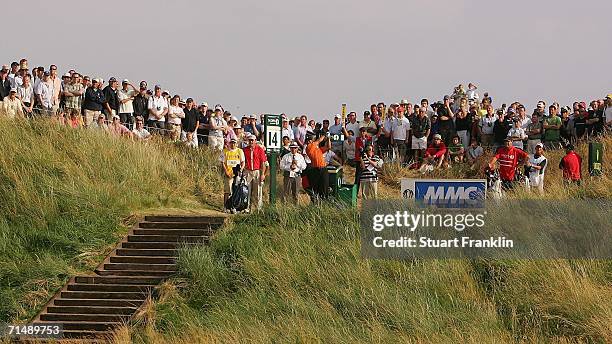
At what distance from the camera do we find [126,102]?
28859 millimetres

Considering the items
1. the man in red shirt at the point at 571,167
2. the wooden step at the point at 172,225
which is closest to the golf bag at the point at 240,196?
the wooden step at the point at 172,225

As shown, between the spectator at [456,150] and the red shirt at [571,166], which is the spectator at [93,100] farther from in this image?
the red shirt at [571,166]

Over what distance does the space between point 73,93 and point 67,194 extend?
4.98 meters

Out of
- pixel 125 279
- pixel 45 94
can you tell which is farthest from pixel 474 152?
pixel 125 279

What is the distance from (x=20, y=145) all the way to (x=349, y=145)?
9.16m

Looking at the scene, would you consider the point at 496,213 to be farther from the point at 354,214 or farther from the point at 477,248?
the point at 354,214

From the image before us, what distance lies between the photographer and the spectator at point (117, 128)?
2764 cm

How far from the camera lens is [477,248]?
21.2 meters

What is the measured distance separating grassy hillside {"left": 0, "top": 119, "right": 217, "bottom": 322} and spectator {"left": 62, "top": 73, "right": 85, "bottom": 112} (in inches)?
68.5

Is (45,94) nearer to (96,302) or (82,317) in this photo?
(96,302)

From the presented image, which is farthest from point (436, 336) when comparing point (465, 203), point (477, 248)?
point (465, 203)

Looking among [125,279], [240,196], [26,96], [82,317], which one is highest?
[26,96]

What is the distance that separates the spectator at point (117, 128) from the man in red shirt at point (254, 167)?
12.3 feet

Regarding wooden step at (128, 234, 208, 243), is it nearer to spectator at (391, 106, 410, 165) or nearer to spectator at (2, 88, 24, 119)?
spectator at (2, 88, 24, 119)
